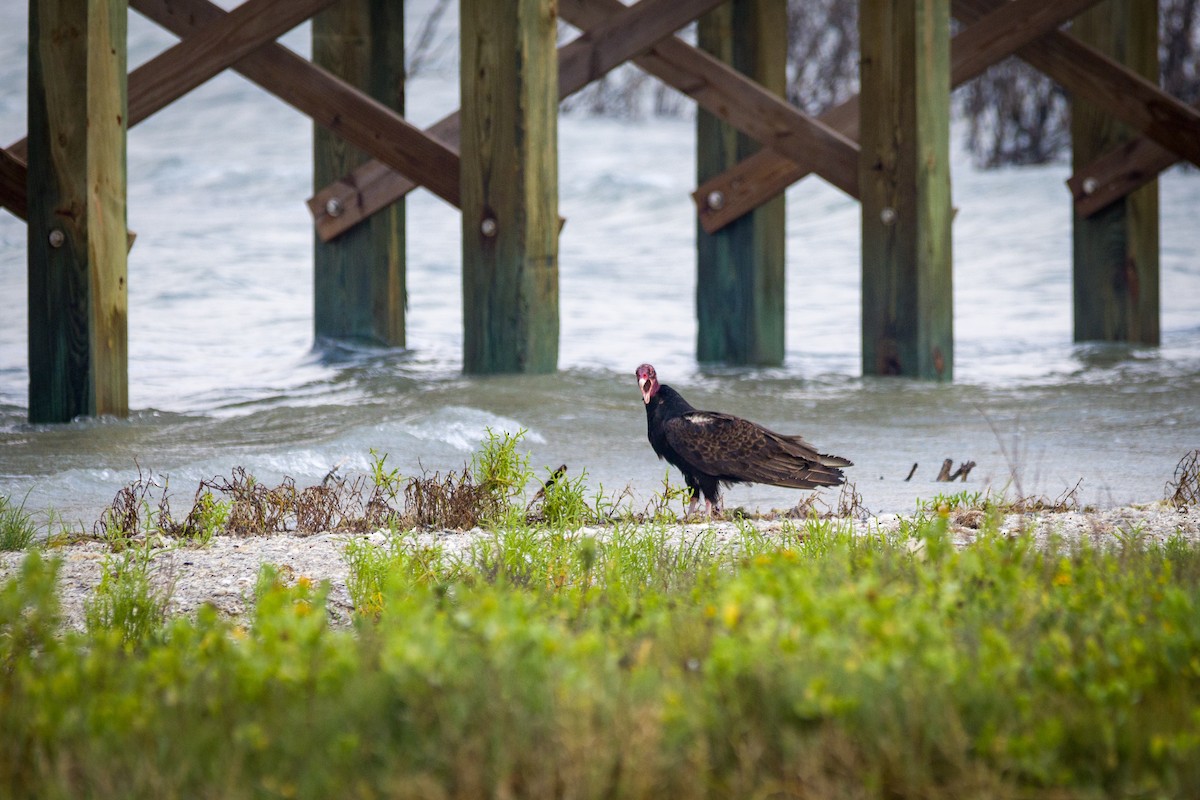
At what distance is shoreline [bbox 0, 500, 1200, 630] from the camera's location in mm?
3914

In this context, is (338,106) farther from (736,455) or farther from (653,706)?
(653,706)

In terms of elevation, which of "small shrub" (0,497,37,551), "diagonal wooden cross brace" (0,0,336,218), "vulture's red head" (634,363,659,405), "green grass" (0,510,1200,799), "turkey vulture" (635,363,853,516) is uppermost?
"diagonal wooden cross brace" (0,0,336,218)

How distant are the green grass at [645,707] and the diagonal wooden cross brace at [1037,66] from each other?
6.01 meters

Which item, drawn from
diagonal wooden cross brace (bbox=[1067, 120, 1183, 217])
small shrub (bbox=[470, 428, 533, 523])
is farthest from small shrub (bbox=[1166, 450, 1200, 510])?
diagonal wooden cross brace (bbox=[1067, 120, 1183, 217])

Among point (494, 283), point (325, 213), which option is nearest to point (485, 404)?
point (494, 283)

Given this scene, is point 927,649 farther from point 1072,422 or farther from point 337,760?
point 1072,422

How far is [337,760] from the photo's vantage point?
2227mm

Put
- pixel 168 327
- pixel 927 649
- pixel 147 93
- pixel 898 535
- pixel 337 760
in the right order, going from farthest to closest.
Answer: pixel 168 327 < pixel 147 93 < pixel 898 535 < pixel 927 649 < pixel 337 760

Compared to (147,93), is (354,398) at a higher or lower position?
lower

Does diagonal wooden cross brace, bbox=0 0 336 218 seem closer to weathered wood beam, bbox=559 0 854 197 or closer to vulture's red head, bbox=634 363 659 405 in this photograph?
weathered wood beam, bbox=559 0 854 197

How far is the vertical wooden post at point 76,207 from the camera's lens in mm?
6355

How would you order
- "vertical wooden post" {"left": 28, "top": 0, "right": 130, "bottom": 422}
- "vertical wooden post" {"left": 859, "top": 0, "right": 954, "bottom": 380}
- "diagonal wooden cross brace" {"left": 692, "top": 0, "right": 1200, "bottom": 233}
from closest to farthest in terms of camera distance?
"vertical wooden post" {"left": 28, "top": 0, "right": 130, "bottom": 422}, "vertical wooden post" {"left": 859, "top": 0, "right": 954, "bottom": 380}, "diagonal wooden cross brace" {"left": 692, "top": 0, "right": 1200, "bottom": 233}

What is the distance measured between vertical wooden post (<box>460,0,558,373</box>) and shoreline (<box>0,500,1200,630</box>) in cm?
262

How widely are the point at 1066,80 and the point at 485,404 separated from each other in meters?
4.63
